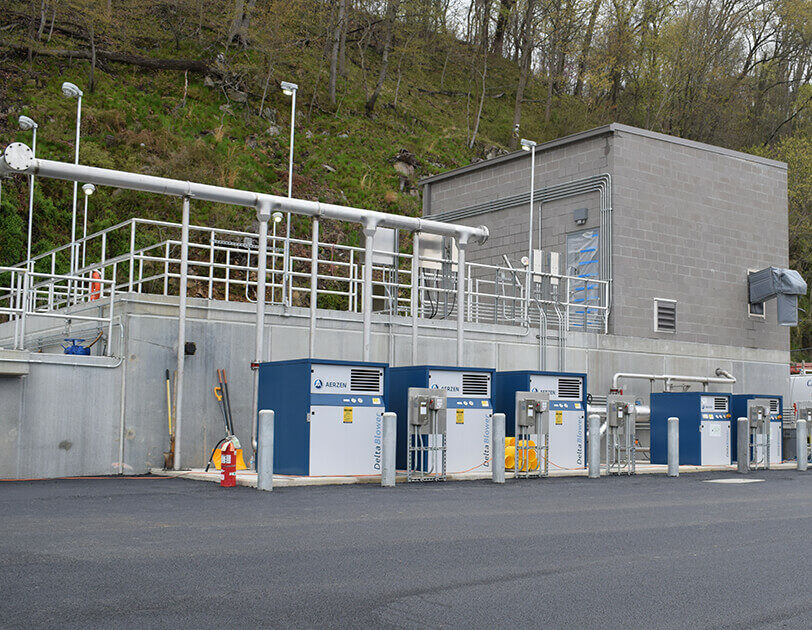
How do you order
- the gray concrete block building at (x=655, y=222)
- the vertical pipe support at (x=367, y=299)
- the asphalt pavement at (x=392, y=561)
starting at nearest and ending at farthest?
the asphalt pavement at (x=392, y=561), the vertical pipe support at (x=367, y=299), the gray concrete block building at (x=655, y=222)

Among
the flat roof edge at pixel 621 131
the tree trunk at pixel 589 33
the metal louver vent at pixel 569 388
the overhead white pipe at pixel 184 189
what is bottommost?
the metal louver vent at pixel 569 388

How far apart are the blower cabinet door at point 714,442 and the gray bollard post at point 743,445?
1107mm

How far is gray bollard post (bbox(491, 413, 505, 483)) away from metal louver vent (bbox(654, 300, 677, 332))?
11.6m

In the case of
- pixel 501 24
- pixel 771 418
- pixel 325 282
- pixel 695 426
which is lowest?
pixel 695 426

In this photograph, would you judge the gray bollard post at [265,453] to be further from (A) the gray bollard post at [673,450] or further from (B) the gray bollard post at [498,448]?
(A) the gray bollard post at [673,450]

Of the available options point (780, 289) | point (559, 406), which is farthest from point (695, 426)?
point (780, 289)

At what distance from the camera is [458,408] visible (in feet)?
58.4

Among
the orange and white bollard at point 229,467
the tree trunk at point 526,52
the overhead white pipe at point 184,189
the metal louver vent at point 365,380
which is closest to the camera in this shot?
the orange and white bollard at point 229,467

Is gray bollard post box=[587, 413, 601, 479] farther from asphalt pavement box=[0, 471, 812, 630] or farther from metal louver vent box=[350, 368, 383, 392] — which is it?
metal louver vent box=[350, 368, 383, 392]

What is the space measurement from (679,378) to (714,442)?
13.0ft

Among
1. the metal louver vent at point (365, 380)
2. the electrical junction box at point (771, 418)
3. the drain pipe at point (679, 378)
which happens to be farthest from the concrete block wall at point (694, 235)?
the metal louver vent at point (365, 380)

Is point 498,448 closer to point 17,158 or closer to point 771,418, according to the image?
point 17,158

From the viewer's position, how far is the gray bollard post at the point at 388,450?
15.2m

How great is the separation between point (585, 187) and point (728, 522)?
54.8 ft
